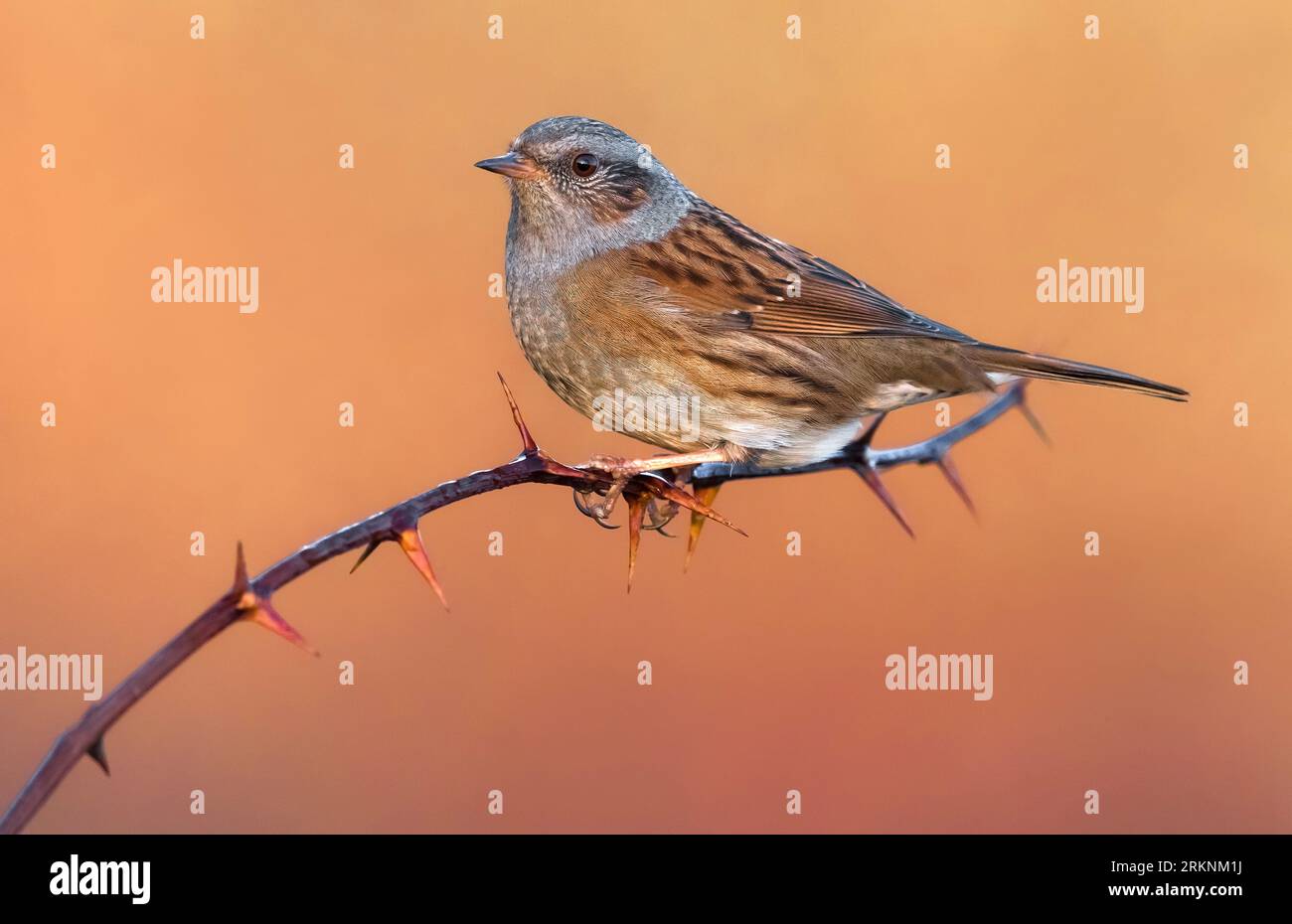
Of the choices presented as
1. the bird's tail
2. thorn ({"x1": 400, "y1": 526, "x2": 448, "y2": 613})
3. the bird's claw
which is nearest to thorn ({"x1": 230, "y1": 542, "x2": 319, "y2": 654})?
thorn ({"x1": 400, "y1": 526, "x2": 448, "y2": 613})

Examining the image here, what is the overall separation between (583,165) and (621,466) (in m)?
1.65

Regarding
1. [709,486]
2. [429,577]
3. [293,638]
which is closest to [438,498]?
[429,577]

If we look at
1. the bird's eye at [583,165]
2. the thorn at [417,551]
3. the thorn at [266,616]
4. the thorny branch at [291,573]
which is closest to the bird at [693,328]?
the bird's eye at [583,165]

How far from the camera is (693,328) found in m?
4.44

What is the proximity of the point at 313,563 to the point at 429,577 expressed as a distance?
0.37 metres

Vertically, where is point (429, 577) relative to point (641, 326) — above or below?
below

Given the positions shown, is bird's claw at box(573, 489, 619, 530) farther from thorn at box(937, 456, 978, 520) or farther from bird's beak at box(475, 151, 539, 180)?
bird's beak at box(475, 151, 539, 180)

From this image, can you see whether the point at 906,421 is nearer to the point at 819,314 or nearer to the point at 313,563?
the point at 819,314

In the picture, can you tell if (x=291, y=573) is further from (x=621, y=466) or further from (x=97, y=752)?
(x=621, y=466)

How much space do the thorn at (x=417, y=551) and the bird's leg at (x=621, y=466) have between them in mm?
823

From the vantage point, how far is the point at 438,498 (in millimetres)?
2314

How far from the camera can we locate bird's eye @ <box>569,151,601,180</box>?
4.78 m

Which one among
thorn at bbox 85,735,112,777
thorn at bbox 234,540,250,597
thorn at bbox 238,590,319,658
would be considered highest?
thorn at bbox 234,540,250,597

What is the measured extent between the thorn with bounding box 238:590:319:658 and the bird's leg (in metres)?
1.16
